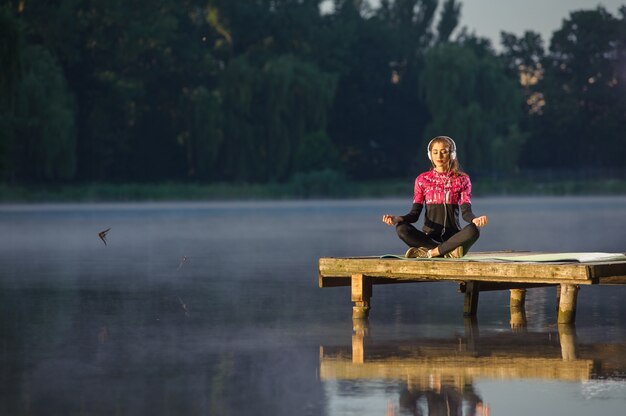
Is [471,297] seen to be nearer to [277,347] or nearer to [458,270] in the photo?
[458,270]

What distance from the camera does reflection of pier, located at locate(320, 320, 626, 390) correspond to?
24.5 feet

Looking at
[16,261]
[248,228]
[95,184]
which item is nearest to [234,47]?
[95,184]

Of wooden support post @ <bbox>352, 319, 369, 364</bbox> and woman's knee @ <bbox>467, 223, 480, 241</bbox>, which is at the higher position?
woman's knee @ <bbox>467, 223, 480, 241</bbox>

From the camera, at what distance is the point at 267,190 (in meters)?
62.6

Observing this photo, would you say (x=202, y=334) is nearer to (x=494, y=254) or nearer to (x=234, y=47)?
(x=494, y=254)

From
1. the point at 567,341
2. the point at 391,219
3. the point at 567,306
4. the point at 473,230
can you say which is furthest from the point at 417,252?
the point at 567,341

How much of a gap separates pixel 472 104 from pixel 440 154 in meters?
54.0

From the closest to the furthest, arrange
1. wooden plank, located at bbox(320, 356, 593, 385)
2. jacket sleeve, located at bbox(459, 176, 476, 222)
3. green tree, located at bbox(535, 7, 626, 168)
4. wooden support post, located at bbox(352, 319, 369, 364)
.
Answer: wooden plank, located at bbox(320, 356, 593, 385), wooden support post, located at bbox(352, 319, 369, 364), jacket sleeve, located at bbox(459, 176, 476, 222), green tree, located at bbox(535, 7, 626, 168)

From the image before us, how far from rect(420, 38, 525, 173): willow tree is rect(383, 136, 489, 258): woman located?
53.0 metres

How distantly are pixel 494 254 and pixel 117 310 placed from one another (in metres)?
3.13

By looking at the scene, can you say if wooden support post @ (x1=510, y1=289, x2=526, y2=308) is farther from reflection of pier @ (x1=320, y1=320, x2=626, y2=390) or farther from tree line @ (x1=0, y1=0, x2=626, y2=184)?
tree line @ (x1=0, y1=0, x2=626, y2=184)

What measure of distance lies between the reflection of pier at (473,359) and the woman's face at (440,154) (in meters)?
1.75

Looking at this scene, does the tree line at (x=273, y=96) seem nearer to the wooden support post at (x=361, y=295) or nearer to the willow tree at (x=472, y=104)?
the willow tree at (x=472, y=104)

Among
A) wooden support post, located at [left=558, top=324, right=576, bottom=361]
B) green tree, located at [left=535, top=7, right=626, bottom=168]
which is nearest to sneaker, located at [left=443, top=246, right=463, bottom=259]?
wooden support post, located at [left=558, top=324, right=576, bottom=361]
